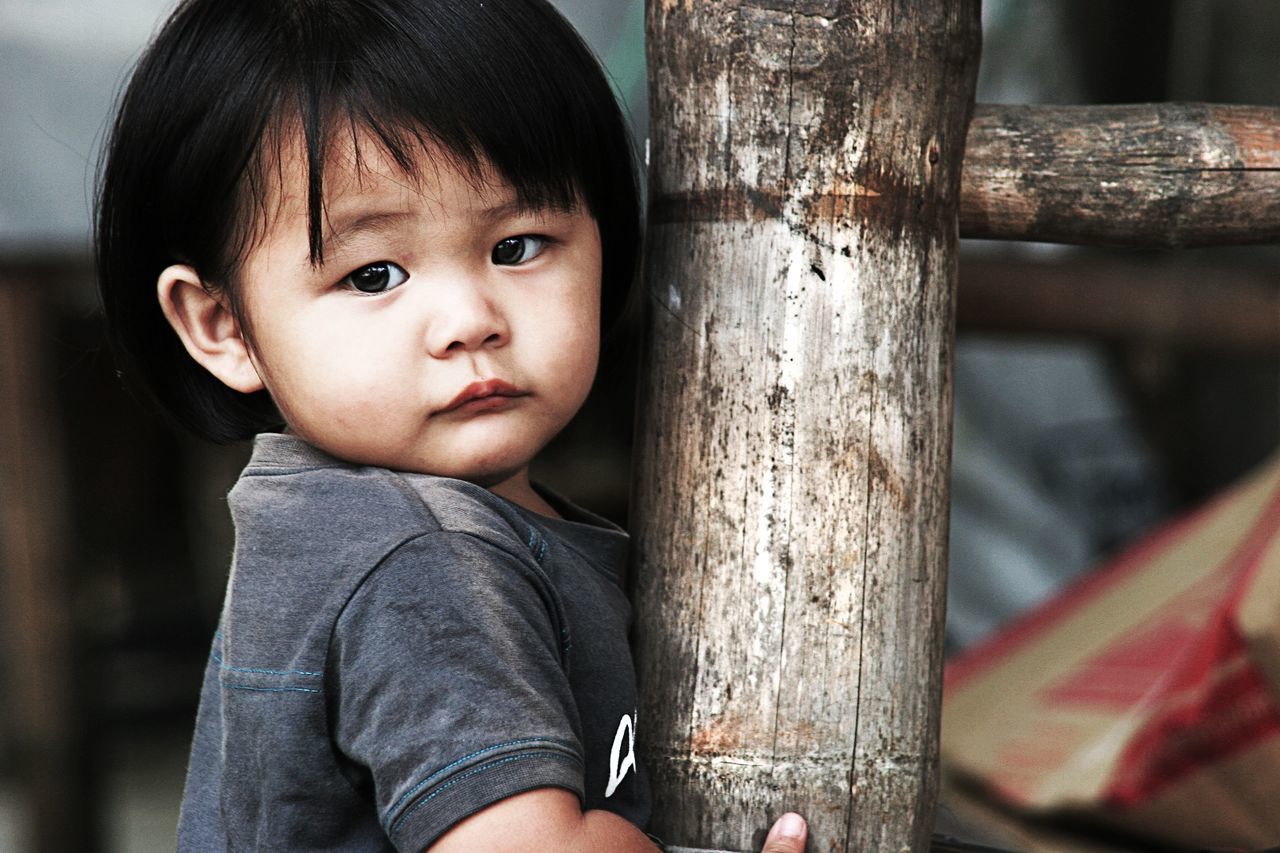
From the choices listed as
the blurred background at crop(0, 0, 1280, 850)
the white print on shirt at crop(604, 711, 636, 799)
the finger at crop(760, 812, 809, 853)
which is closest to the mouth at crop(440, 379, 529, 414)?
the white print on shirt at crop(604, 711, 636, 799)

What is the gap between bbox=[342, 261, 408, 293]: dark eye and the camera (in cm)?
101

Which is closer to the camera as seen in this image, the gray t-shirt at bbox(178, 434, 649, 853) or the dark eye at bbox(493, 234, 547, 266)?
the gray t-shirt at bbox(178, 434, 649, 853)

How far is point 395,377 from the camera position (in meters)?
1.01

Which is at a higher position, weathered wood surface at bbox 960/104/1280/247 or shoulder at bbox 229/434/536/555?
weathered wood surface at bbox 960/104/1280/247

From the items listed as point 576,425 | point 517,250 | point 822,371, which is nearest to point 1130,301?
point 576,425

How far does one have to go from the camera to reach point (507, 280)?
1040 millimetres

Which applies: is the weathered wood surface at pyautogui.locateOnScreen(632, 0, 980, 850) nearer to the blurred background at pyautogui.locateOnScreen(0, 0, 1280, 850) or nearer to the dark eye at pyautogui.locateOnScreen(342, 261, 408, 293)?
the dark eye at pyautogui.locateOnScreen(342, 261, 408, 293)

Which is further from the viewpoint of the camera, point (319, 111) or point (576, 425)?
point (576, 425)

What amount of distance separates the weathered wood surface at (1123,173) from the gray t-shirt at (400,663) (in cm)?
47

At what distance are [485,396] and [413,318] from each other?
8 cm

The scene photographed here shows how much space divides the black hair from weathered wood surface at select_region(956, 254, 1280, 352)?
2421mm

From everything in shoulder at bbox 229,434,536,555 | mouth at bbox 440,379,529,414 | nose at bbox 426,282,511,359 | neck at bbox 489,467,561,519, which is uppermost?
nose at bbox 426,282,511,359

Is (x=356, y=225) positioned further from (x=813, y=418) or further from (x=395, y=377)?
(x=813, y=418)

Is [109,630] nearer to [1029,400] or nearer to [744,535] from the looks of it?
[1029,400]
